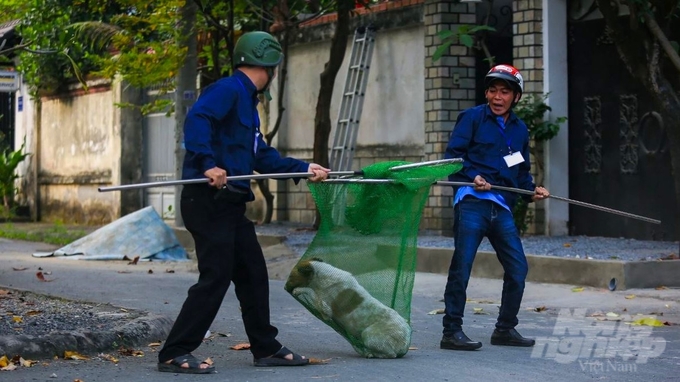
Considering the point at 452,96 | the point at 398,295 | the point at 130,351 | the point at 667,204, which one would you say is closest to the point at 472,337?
the point at 398,295

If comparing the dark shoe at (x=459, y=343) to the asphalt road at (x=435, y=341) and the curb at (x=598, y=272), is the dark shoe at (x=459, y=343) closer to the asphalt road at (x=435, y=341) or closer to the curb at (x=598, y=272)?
the asphalt road at (x=435, y=341)

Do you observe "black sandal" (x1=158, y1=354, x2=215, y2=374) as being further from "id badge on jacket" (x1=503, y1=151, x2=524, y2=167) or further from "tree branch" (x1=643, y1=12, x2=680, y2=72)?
"tree branch" (x1=643, y1=12, x2=680, y2=72)

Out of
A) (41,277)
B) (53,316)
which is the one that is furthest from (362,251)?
(41,277)

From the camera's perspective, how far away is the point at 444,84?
52.8 ft

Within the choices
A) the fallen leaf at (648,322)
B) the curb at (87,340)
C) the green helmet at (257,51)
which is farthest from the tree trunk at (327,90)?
the green helmet at (257,51)

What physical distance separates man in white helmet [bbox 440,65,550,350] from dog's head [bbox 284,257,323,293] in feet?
3.04

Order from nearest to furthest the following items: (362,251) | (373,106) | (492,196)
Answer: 1. (362,251)
2. (492,196)
3. (373,106)

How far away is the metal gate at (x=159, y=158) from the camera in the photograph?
71.8ft

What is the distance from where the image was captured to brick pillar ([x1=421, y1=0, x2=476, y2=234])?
1608 centimetres

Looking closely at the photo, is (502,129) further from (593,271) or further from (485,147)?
(593,271)

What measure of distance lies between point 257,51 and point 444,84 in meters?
9.60

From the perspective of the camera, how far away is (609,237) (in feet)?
48.2

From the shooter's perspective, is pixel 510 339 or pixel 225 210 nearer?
pixel 225 210

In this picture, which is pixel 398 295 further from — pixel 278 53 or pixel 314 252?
pixel 278 53
